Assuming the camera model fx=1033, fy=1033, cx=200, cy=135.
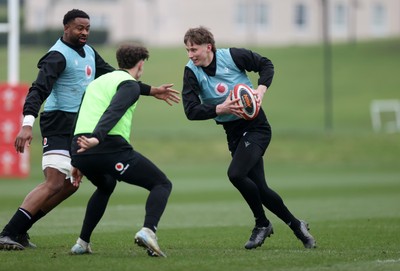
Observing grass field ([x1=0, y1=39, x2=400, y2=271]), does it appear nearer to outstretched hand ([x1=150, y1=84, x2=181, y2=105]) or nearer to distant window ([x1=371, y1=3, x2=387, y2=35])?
outstretched hand ([x1=150, y1=84, x2=181, y2=105])

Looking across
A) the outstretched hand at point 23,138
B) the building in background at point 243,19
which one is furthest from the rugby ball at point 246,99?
the building in background at point 243,19

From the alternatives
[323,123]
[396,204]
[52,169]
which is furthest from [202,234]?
[323,123]

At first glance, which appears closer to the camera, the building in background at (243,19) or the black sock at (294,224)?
the black sock at (294,224)

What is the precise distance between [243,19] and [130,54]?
61258 mm

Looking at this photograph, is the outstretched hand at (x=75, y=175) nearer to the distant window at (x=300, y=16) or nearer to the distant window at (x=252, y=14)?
the distant window at (x=252, y=14)

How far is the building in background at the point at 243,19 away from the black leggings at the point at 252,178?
56.5 m

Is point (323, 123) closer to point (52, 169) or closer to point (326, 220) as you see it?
point (326, 220)

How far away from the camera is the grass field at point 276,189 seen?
9.54 m

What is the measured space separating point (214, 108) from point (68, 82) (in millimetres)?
1581

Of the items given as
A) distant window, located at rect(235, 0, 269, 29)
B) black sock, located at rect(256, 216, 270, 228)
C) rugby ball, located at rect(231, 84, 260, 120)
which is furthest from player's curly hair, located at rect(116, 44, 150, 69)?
distant window, located at rect(235, 0, 269, 29)

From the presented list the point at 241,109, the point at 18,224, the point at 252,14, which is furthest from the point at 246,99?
the point at 252,14

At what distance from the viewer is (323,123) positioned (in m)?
45.4

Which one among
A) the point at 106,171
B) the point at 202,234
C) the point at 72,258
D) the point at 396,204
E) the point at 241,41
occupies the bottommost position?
the point at 241,41

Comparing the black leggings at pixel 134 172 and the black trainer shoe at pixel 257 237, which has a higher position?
the black leggings at pixel 134 172
